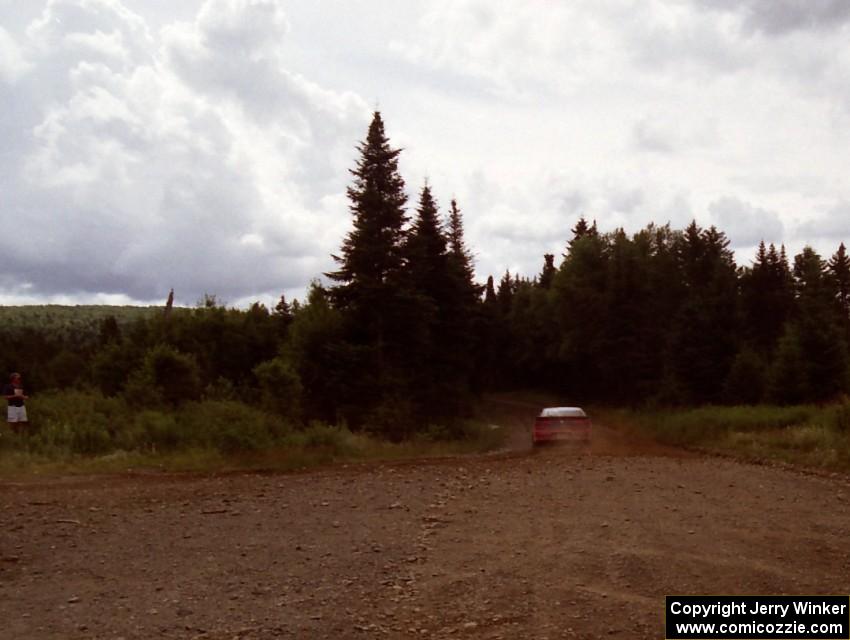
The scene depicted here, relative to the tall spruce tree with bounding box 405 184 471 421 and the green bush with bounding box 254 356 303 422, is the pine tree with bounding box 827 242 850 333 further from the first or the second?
the green bush with bounding box 254 356 303 422

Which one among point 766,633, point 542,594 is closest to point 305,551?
point 542,594

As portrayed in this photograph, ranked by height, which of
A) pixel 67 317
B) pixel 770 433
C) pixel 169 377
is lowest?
pixel 770 433

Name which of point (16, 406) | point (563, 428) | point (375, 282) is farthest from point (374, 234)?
point (16, 406)

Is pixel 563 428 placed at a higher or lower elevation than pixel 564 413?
lower

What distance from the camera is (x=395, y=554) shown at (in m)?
8.27

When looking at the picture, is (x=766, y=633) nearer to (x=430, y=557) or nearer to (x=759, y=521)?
(x=430, y=557)

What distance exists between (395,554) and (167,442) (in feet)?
38.1

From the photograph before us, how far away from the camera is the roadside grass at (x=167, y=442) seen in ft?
51.4

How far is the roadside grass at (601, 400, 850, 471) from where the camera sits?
1820cm

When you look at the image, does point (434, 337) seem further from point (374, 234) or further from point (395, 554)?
point (395, 554)

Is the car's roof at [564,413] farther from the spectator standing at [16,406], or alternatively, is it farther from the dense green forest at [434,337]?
the spectator standing at [16,406]

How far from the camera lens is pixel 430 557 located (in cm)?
814

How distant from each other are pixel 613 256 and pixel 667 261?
18.2 feet

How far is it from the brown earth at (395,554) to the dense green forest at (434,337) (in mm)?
12515
